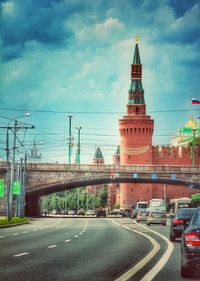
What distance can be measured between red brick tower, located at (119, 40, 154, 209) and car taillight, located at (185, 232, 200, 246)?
14111 cm

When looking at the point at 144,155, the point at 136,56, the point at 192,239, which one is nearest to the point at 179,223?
the point at 192,239

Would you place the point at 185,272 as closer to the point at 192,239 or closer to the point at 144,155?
the point at 192,239

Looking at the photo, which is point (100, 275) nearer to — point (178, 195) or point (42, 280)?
point (42, 280)

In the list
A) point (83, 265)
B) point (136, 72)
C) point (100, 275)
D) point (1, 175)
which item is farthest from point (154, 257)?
point (136, 72)

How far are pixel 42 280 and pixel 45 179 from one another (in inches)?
3629

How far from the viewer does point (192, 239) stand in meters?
12.1

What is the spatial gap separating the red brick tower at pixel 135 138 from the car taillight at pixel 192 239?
141107 mm

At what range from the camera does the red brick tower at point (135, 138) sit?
154000 mm

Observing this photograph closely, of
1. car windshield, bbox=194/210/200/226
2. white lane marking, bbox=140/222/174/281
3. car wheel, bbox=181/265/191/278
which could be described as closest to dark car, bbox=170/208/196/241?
white lane marking, bbox=140/222/174/281

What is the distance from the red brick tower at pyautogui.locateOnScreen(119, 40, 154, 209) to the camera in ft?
505

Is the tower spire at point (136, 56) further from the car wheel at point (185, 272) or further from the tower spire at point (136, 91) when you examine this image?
the car wheel at point (185, 272)

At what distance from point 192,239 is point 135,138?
476 ft

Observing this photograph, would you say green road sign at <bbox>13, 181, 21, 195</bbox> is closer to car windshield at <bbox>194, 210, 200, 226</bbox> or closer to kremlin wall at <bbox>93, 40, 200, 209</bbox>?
car windshield at <bbox>194, 210, 200, 226</bbox>

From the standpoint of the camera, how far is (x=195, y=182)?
359 feet
